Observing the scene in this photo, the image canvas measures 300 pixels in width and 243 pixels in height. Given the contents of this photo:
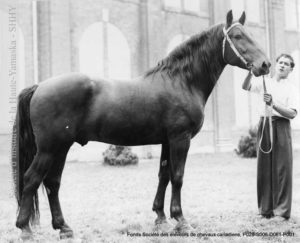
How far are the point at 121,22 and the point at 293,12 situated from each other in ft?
40.3

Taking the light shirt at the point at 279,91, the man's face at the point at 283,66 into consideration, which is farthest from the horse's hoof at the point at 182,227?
the man's face at the point at 283,66

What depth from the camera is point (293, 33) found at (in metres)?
23.3

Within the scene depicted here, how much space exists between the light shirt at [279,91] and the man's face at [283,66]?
99 mm

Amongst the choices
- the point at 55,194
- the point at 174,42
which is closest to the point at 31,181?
the point at 55,194

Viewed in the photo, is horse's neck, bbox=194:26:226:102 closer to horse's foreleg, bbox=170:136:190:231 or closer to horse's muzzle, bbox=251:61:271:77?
horse's muzzle, bbox=251:61:271:77

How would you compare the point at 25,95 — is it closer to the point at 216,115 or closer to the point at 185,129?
the point at 185,129

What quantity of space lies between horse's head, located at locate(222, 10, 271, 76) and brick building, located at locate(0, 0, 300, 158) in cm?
869

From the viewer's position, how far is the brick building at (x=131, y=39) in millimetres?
14664

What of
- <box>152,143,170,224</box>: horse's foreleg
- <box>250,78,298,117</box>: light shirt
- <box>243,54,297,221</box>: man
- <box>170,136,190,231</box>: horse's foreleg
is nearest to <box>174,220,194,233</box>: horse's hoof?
<box>170,136,190,231</box>: horse's foreleg

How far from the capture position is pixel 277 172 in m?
5.02

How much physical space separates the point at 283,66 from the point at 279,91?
34 centimetres

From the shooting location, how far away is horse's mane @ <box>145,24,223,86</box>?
4266mm

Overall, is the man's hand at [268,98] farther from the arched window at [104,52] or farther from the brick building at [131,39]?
the arched window at [104,52]

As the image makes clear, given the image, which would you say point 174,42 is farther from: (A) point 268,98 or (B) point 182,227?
(B) point 182,227
